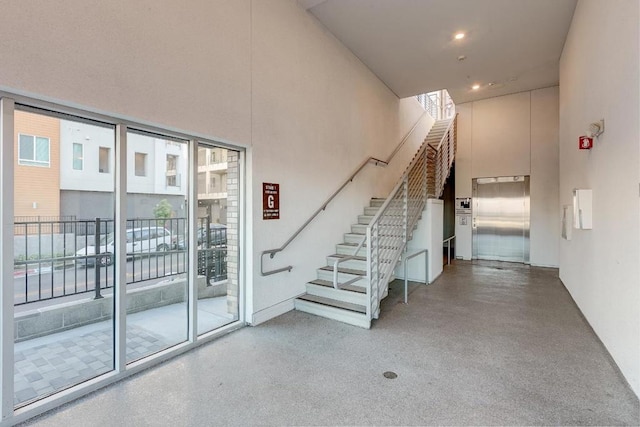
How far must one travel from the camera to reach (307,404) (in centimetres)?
235

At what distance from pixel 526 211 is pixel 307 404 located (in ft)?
26.2

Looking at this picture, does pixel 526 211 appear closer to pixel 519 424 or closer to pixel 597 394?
pixel 597 394

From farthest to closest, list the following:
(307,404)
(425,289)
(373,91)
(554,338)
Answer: (373,91) → (425,289) → (554,338) → (307,404)

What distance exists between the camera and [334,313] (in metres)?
4.09

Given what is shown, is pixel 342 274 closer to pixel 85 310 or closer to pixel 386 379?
pixel 386 379

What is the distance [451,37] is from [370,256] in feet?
13.3

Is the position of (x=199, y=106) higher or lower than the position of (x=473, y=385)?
higher

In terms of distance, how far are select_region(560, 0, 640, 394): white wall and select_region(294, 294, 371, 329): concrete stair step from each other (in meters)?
2.39

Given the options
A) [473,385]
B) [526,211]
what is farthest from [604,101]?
[526,211]

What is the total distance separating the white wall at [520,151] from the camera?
7621 mm

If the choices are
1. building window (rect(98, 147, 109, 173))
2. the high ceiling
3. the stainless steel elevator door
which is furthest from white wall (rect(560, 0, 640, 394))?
building window (rect(98, 147, 109, 173))

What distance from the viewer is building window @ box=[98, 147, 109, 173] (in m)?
2.72

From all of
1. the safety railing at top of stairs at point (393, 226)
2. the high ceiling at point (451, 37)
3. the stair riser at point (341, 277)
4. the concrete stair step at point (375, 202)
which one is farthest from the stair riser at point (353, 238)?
the high ceiling at point (451, 37)

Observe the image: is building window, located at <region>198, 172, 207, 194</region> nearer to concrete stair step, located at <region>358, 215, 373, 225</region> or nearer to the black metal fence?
the black metal fence
